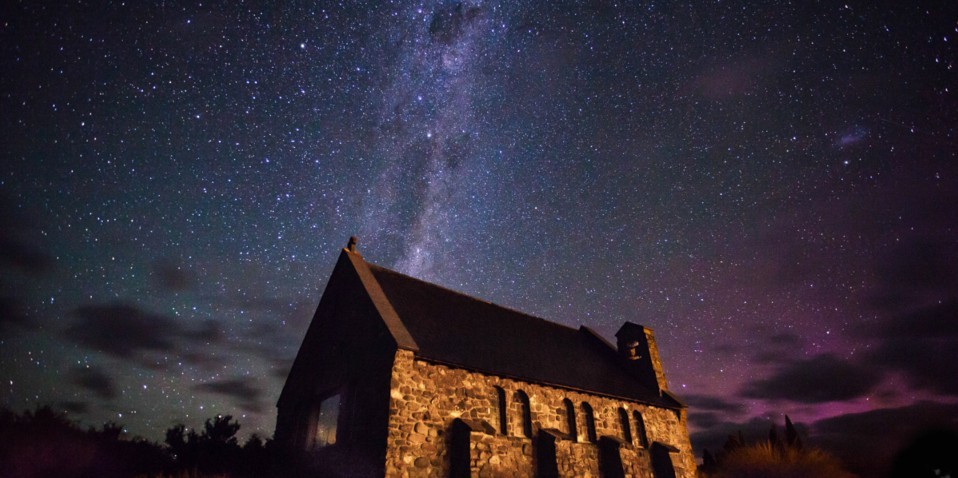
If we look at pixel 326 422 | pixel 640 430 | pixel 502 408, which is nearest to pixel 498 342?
pixel 502 408

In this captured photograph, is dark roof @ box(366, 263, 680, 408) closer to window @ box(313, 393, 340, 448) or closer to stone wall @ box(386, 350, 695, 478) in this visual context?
stone wall @ box(386, 350, 695, 478)

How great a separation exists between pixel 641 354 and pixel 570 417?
974 centimetres

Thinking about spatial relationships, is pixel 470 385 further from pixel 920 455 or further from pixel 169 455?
pixel 920 455

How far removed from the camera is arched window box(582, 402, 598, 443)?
19.6m

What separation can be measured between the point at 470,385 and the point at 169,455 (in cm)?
1044

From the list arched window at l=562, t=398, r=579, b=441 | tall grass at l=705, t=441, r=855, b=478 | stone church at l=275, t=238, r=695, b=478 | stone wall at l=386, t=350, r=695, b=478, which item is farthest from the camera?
arched window at l=562, t=398, r=579, b=441

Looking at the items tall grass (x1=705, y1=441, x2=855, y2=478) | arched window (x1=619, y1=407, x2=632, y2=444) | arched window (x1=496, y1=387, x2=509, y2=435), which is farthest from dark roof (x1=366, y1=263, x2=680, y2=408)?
tall grass (x1=705, y1=441, x2=855, y2=478)

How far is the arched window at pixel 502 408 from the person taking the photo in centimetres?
1681

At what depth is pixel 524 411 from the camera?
709 inches

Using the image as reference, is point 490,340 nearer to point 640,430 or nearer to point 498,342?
point 498,342

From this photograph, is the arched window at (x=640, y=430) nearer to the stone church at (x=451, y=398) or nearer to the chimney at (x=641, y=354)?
the stone church at (x=451, y=398)

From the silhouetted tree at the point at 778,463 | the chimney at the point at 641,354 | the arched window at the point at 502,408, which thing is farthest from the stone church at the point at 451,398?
the silhouetted tree at the point at 778,463

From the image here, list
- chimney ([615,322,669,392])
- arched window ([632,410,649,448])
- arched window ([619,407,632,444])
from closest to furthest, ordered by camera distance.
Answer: arched window ([619,407,632,444]) → arched window ([632,410,649,448]) → chimney ([615,322,669,392])

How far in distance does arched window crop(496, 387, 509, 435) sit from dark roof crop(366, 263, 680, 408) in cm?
71
